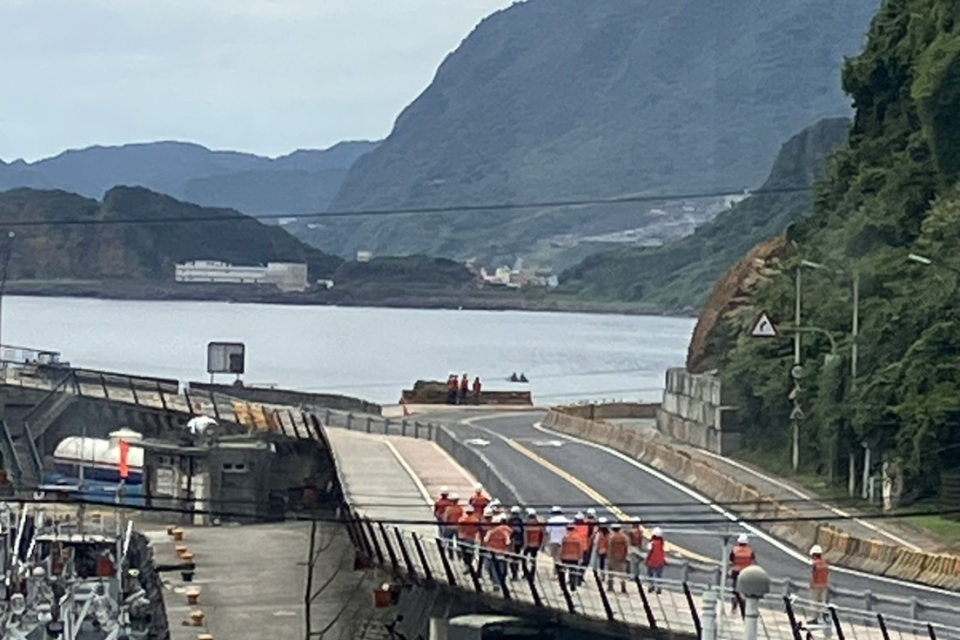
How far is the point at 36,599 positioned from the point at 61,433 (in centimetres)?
4211

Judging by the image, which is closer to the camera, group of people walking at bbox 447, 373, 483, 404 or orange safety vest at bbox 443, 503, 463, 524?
orange safety vest at bbox 443, 503, 463, 524

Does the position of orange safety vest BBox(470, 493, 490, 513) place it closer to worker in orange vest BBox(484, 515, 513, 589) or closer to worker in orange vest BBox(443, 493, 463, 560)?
worker in orange vest BBox(443, 493, 463, 560)

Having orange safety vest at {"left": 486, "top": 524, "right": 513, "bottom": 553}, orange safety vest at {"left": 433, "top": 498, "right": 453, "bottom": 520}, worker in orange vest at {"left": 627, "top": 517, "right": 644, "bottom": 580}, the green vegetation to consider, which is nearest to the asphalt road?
worker in orange vest at {"left": 627, "top": 517, "right": 644, "bottom": 580}

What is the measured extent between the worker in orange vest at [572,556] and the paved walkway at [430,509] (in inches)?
10.0

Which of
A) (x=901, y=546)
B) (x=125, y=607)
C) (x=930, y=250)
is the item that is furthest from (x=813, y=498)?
(x=125, y=607)

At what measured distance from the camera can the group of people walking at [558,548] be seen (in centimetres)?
3781

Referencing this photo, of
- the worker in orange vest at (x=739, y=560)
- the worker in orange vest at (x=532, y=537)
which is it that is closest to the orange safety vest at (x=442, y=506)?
the worker in orange vest at (x=532, y=537)

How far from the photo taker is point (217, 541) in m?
68.2

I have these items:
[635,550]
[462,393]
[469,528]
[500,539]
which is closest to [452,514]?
[469,528]

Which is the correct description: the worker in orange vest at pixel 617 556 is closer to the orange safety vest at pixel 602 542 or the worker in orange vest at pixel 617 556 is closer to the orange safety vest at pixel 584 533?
the orange safety vest at pixel 602 542

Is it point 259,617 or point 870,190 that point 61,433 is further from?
point 259,617

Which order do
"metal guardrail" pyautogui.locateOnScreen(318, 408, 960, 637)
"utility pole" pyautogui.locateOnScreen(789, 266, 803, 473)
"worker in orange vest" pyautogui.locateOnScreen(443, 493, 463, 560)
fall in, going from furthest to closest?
1. "utility pole" pyautogui.locateOnScreen(789, 266, 803, 473)
2. "worker in orange vest" pyautogui.locateOnScreen(443, 493, 463, 560)
3. "metal guardrail" pyautogui.locateOnScreen(318, 408, 960, 637)

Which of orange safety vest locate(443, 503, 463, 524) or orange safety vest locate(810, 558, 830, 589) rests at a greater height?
orange safety vest locate(443, 503, 463, 524)

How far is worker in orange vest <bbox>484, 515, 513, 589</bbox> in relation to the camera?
3897 centimetres
